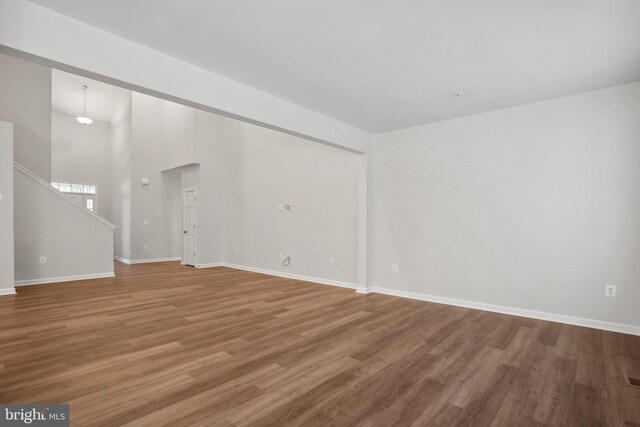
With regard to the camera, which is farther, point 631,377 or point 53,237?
point 53,237

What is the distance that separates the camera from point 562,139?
3.90 m

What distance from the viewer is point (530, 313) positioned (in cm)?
406

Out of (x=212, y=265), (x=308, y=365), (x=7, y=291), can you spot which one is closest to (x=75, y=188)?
(x=212, y=265)

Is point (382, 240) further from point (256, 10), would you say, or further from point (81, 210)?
point (81, 210)

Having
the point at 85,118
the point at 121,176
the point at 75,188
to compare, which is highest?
the point at 85,118

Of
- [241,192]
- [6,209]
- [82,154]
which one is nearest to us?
[6,209]

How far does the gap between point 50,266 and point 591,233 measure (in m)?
8.87

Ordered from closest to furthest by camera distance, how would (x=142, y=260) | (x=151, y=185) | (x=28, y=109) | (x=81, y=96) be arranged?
(x=28, y=109) → (x=81, y=96) → (x=142, y=260) → (x=151, y=185)

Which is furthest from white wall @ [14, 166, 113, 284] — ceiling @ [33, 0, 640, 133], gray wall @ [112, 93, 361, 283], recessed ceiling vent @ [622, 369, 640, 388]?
recessed ceiling vent @ [622, 369, 640, 388]

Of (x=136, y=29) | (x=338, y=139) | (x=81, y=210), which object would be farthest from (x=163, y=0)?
(x=81, y=210)

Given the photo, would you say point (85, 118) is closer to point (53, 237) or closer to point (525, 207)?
point (53, 237)

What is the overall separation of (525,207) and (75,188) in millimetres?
12508

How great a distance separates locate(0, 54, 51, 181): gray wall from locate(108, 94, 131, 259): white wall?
2372mm

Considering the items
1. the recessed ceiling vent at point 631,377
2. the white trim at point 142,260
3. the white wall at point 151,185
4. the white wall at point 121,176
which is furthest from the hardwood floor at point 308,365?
the white wall at point 121,176
